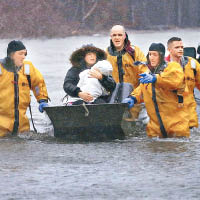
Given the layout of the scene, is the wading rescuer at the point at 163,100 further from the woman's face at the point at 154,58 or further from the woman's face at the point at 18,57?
the woman's face at the point at 18,57

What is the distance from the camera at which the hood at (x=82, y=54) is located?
34.9ft

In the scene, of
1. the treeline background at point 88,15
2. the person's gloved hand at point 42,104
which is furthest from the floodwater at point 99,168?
the treeline background at point 88,15

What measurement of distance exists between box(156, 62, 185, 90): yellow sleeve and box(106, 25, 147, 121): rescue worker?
4.39 ft

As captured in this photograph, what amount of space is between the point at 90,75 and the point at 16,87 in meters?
0.92

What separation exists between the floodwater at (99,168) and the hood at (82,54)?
876 mm

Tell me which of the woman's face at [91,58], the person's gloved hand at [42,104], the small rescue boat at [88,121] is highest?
the woman's face at [91,58]

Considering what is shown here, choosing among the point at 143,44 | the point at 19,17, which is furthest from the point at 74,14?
the point at 143,44

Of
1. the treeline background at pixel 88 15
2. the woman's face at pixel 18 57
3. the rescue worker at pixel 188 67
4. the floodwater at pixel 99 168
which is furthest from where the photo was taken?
the treeline background at pixel 88 15

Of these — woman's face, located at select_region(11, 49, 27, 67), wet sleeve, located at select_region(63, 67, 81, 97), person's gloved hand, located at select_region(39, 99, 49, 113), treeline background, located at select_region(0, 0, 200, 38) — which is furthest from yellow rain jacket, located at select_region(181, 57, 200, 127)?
treeline background, located at select_region(0, 0, 200, 38)

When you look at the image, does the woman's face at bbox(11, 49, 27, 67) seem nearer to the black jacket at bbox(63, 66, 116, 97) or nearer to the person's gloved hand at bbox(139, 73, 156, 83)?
the black jacket at bbox(63, 66, 116, 97)

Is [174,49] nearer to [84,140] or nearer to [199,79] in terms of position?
[199,79]

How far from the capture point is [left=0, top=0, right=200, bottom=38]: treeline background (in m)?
35.9

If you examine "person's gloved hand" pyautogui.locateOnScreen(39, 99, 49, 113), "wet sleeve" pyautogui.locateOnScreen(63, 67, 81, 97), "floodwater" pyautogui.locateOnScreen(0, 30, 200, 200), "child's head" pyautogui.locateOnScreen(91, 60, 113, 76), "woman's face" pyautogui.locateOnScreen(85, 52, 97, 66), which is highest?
"woman's face" pyautogui.locateOnScreen(85, 52, 97, 66)

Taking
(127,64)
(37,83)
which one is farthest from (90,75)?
(127,64)
